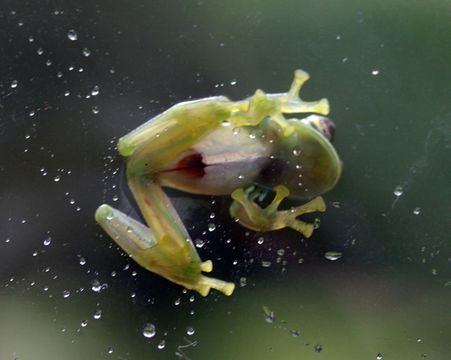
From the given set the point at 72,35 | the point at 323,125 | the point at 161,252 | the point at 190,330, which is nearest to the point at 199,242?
the point at 161,252

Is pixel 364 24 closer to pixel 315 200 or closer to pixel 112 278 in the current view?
pixel 315 200

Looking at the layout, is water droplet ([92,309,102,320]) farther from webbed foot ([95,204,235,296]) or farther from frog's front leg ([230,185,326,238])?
frog's front leg ([230,185,326,238])

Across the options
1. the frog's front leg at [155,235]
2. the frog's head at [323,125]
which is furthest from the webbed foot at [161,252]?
the frog's head at [323,125]

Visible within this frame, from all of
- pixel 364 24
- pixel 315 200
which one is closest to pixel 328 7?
pixel 364 24

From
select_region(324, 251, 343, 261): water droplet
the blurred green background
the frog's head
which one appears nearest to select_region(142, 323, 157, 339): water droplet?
the blurred green background

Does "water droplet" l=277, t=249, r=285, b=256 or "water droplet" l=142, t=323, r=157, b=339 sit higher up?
"water droplet" l=277, t=249, r=285, b=256

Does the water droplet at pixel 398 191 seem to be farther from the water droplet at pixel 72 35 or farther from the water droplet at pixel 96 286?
the water droplet at pixel 72 35
